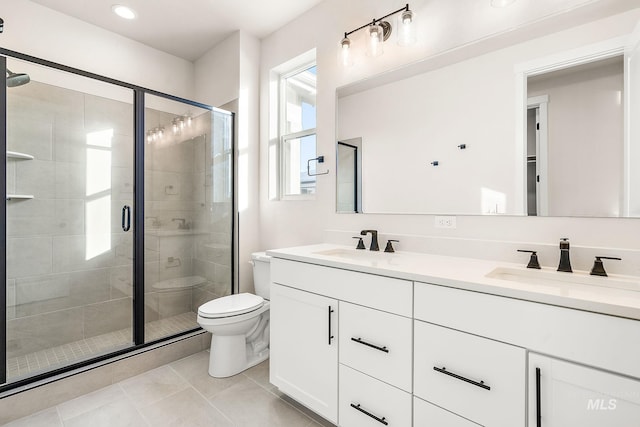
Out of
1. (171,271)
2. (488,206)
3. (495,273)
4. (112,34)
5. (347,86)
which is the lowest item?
(171,271)

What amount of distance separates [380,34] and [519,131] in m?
1.04

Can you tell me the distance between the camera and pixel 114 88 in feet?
8.04

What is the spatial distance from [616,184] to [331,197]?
1.49 m

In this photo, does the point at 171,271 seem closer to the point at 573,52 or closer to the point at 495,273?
the point at 495,273

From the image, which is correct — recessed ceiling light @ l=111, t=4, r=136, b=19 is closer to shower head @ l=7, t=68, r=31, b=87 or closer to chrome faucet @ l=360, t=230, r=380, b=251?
shower head @ l=7, t=68, r=31, b=87

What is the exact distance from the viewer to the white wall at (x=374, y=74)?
4.29ft

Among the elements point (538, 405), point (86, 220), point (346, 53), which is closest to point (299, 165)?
point (346, 53)

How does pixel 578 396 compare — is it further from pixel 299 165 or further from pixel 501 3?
pixel 299 165

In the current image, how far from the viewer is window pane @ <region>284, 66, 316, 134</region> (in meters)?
2.48

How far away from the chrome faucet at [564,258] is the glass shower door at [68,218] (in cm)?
262

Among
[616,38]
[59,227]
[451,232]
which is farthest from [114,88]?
[616,38]
